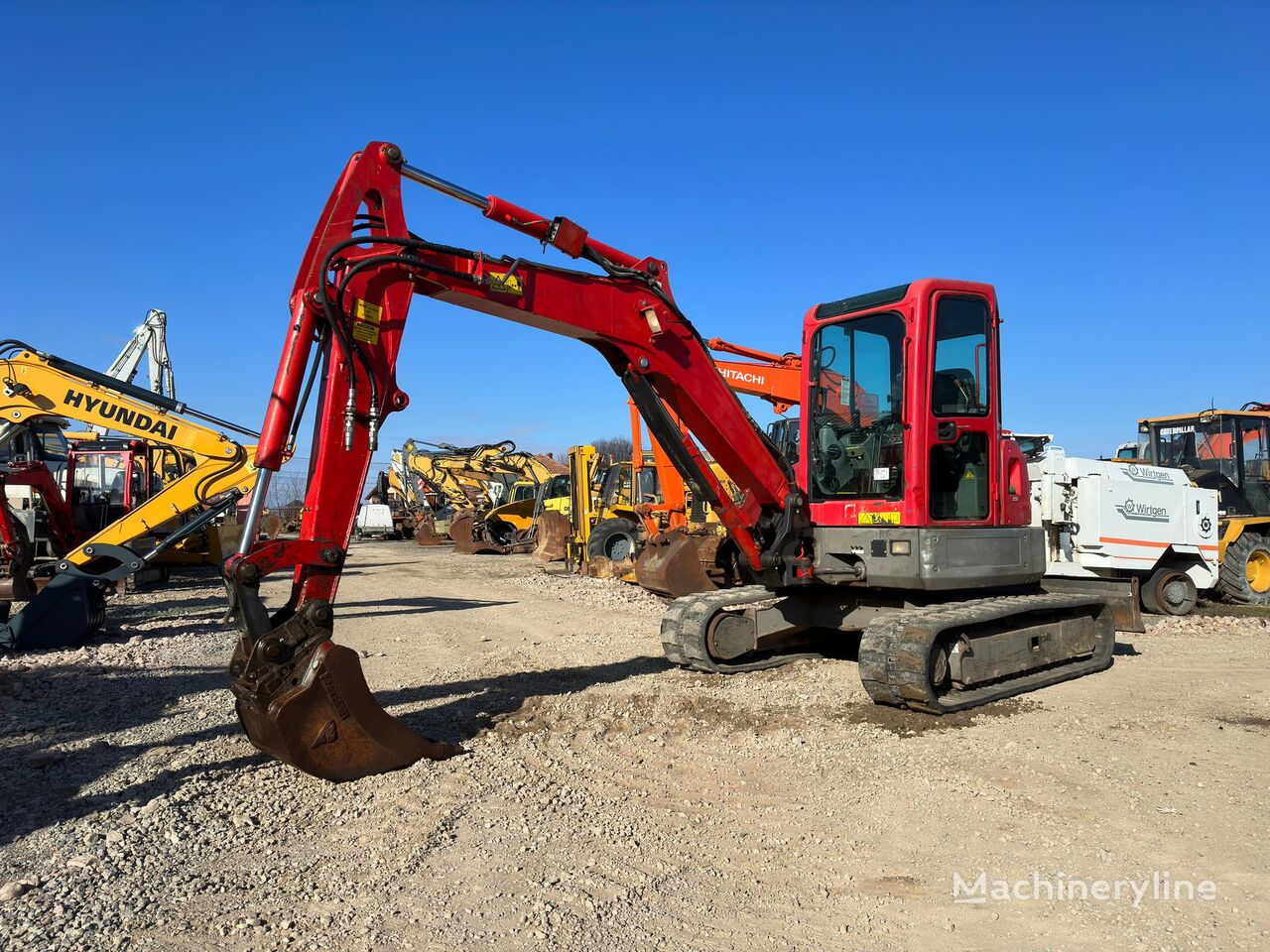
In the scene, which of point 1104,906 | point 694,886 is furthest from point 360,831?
point 1104,906

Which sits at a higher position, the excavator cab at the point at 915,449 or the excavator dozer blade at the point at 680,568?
the excavator cab at the point at 915,449

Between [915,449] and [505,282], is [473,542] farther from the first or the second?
[505,282]

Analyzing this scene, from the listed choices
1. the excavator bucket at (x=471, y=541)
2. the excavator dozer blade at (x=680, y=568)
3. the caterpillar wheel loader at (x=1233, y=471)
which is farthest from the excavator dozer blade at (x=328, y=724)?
the excavator bucket at (x=471, y=541)

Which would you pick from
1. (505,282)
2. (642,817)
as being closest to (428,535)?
(505,282)

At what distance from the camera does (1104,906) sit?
3.44 meters

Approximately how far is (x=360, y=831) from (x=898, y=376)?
4934 mm

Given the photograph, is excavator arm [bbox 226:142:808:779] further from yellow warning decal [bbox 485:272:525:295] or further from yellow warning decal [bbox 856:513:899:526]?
yellow warning decal [bbox 856:513:899:526]

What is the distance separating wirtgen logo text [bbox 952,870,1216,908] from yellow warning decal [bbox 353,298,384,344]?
13.4 ft

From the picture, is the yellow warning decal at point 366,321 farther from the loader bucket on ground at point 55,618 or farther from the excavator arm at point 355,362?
the loader bucket on ground at point 55,618

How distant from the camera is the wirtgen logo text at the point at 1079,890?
3508mm

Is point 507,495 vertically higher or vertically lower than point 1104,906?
higher

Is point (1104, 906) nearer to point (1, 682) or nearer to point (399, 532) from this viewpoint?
point (1, 682)

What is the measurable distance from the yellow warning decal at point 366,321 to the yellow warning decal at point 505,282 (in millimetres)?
710

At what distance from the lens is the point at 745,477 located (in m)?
6.98
